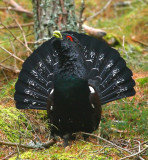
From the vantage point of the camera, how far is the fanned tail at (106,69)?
5402mm

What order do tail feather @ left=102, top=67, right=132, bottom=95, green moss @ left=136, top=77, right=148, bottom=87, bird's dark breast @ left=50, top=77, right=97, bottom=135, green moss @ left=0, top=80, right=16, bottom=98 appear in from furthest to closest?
1. green moss @ left=136, top=77, right=148, bottom=87
2. green moss @ left=0, top=80, right=16, bottom=98
3. tail feather @ left=102, top=67, right=132, bottom=95
4. bird's dark breast @ left=50, top=77, right=97, bottom=135

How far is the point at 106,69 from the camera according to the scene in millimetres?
5496

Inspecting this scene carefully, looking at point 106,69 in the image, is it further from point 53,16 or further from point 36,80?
point 53,16

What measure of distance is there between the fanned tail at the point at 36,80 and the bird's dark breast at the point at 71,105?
2.56 ft

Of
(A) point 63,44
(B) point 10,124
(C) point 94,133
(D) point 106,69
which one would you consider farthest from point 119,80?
(B) point 10,124

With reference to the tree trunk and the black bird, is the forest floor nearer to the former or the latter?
the black bird

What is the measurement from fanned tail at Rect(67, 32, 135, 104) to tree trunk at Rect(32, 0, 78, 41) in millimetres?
1229

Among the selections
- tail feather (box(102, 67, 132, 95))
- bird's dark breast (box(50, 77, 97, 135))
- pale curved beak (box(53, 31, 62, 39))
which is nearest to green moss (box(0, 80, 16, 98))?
bird's dark breast (box(50, 77, 97, 135))

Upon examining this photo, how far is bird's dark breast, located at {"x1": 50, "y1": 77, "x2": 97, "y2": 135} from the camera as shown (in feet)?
14.3

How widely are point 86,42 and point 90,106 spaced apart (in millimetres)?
1371

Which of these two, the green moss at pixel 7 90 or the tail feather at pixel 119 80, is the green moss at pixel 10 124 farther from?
the tail feather at pixel 119 80

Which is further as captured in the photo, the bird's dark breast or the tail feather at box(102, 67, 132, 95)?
the tail feather at box(102, 67, 132, 95)

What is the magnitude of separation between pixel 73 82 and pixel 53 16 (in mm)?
2537

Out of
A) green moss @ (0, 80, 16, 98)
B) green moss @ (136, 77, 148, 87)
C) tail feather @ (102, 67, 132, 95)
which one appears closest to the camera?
tail feather @ (102, 67, 132, 95)
